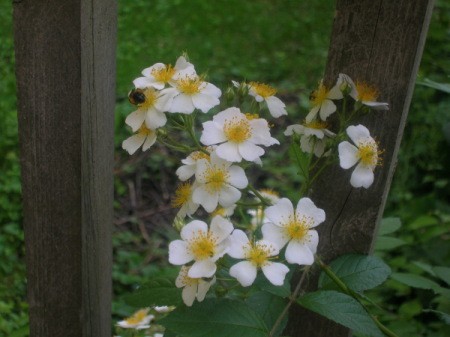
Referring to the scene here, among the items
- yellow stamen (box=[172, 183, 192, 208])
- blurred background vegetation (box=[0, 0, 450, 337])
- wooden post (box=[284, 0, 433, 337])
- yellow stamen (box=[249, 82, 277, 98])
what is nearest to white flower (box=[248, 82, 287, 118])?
yellow stamen (box=[249, 82, 277, 98])

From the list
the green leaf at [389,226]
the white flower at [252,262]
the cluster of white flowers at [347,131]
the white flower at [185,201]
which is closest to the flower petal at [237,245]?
the white flower at [252,262]

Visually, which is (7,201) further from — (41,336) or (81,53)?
(81,53)

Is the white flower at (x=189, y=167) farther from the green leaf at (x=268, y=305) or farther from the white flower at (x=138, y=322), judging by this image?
the white flower at (x=138, y=322)

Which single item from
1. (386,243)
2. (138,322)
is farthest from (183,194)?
(386,243)

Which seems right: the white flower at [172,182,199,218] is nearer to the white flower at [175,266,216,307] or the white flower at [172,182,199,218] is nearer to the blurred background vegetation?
the white flower at [175,266,216,307]

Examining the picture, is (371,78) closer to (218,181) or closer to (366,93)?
(366,93)
